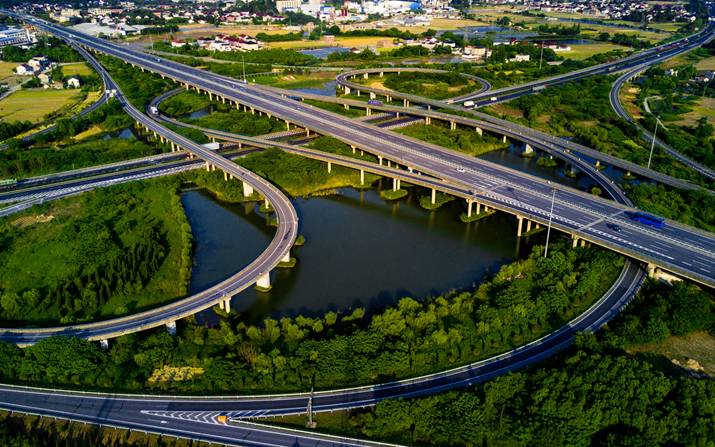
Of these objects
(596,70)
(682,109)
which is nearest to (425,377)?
(682,109)

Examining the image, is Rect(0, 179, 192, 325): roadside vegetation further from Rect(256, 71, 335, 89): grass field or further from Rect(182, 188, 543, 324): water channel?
Rect(256, 71, 335, 89): grass field

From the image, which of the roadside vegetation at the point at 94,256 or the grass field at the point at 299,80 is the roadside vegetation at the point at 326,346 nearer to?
the roadside vegetation at the point at 94,256

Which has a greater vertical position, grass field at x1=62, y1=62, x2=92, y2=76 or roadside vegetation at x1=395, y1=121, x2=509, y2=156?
grass field at x1=62, y1=62, x2=92, y2=76

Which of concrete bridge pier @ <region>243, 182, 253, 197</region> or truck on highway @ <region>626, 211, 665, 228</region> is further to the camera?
concrete bridge pier @ <region>243, 182, 253, 197</region>

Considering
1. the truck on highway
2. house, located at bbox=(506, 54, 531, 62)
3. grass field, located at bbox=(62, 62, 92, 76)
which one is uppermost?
house, located at bbox=(506, 54, 531, 62)

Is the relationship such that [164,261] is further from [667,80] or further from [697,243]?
[667,80]

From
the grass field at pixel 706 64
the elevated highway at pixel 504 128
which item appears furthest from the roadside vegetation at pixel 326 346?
the grass field at pixel 706 64

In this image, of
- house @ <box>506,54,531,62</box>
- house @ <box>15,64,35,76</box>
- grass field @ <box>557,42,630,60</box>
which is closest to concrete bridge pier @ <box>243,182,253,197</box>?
house @ <box>15,64,35,76</box>
